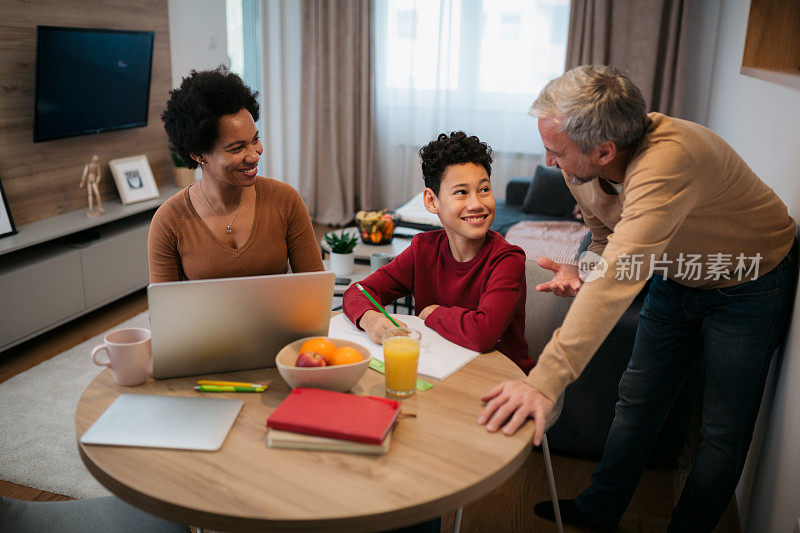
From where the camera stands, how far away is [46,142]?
3.49 meters

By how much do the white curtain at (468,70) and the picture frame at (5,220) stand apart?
3.17 metres

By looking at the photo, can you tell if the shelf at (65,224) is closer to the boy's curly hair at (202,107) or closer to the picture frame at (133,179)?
the picture frame at (133,179)

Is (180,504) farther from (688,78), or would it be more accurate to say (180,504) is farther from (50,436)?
(688,78)

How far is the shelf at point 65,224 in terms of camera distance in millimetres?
3043

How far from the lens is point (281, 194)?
1890 mm

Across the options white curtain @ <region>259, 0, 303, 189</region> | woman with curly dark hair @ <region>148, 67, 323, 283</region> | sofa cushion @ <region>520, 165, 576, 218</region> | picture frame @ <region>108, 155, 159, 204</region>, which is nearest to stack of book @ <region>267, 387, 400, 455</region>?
woman with curly dark hair @ <region>148, 67, 323, 283</region>

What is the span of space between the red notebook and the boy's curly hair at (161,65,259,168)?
86 cm

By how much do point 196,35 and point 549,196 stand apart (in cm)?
274

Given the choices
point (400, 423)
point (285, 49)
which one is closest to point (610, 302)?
point (400, 423)

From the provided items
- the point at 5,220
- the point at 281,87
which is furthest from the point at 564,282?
the point at 281,87

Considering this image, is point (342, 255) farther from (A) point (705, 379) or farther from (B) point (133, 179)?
(B) point (133, 179)

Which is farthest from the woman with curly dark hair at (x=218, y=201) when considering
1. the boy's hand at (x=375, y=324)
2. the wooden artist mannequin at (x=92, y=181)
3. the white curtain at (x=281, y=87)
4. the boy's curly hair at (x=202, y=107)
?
the white curtain at (x=281, y=87)

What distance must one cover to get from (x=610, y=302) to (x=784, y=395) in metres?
0.70

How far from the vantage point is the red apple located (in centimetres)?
118
